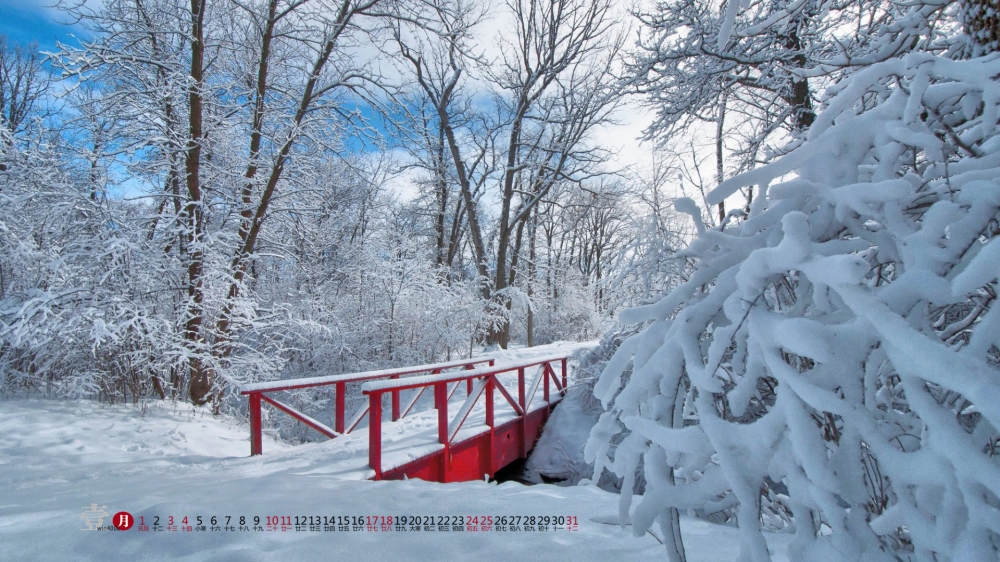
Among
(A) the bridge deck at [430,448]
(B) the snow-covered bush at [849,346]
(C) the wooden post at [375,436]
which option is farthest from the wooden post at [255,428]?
(B) the snow-covered bush at [849,346]

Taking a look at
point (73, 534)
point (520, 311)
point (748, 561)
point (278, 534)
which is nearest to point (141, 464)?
point (73, 534)

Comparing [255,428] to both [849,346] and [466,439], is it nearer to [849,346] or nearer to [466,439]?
[466,439]

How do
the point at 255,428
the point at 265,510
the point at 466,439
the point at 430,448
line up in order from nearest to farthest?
the point at 265,510 → the point at 255,428 → the point at 430,448 → the point at 466,439

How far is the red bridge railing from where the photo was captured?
3656 mm

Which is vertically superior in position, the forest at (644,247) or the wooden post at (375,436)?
the forest at (644,247)

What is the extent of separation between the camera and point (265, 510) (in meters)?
2.08

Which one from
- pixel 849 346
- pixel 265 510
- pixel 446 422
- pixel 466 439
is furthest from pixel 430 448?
pixel 849 346

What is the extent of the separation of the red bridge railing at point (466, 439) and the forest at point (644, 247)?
120 cm

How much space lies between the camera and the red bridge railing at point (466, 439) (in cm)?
Answer: 366

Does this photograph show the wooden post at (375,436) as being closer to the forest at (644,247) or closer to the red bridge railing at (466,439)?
the red bridge railing at (466,439)

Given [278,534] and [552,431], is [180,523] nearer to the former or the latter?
[278,534]

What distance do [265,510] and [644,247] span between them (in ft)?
11.4

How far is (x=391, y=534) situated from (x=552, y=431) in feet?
17.6

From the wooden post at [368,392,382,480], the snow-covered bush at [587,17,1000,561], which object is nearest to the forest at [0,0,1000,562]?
the snow-covered bush at [587,17,1000,561]
